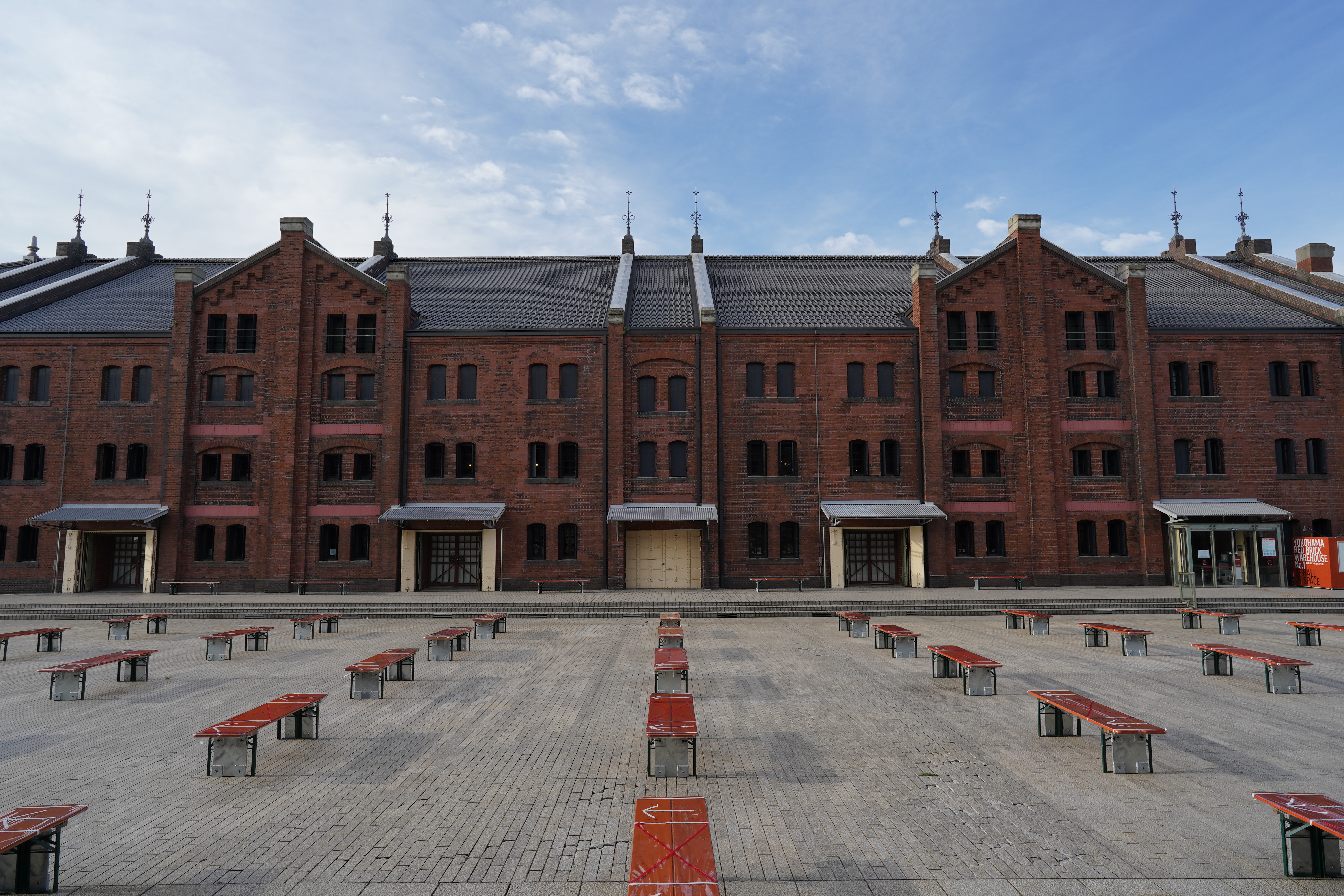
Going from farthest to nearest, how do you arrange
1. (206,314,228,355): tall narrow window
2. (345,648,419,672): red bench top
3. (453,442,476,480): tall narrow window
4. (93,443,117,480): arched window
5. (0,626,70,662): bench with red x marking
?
(206,314,228,355): tall narrow window, (453,442,476,480): tall narrow window, (93,443,117,480): arched window, (0,626,70,662): bench with red x marking, (345,648,419,672): red bench top

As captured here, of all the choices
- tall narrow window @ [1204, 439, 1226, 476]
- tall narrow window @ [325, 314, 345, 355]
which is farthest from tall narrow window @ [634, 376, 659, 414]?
tall narrow window @ [1204, 439, 1226, 476]

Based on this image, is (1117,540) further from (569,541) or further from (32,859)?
(32,859)

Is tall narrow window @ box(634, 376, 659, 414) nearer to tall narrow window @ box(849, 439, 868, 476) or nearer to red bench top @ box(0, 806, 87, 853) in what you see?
tall narrow window @ box(849, 439, 868, 476)

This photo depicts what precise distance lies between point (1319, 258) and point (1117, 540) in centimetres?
2215

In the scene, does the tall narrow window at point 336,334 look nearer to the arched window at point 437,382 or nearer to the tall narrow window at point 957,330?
the arched window at point 437,382

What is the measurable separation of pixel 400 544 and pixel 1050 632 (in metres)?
23.4

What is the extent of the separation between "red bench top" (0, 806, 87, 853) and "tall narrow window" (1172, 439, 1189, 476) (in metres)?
35.4

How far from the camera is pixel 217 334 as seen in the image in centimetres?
3034

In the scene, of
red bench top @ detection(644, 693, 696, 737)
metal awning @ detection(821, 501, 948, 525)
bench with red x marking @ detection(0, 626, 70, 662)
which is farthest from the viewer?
metal awning @ detection(821, 501, 948, 525)

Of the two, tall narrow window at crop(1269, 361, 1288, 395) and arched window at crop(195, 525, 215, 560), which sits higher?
tall narrow window at crop(1269, 361, 1288, 395)

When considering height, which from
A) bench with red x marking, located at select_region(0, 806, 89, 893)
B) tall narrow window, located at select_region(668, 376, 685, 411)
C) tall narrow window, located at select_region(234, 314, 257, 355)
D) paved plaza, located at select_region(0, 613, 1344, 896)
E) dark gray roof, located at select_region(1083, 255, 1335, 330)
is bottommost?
paved plaza, located at select_region(0, 613, 1344, 896)

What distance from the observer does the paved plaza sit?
20.1ft

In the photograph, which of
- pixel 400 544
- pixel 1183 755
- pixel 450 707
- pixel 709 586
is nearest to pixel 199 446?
pixel 400 544

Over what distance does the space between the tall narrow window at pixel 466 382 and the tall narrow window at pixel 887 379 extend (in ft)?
55.8
